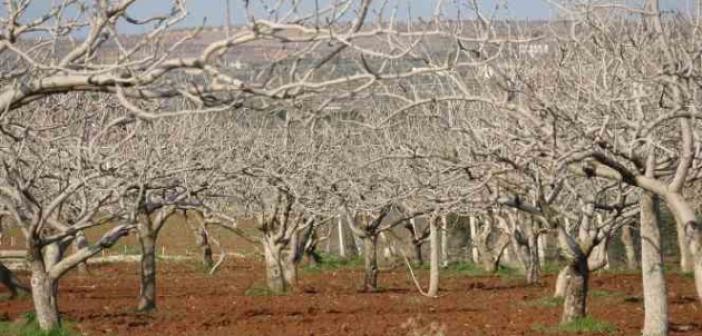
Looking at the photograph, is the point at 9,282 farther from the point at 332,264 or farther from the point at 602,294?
the point at 332,264

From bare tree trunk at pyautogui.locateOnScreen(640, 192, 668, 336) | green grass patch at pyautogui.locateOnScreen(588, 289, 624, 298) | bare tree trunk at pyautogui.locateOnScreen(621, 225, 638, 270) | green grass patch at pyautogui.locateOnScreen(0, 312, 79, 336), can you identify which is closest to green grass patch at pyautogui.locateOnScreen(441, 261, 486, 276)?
bare tree trunk at pyautogui.locateOnScreen(621, 225, 638, 270)

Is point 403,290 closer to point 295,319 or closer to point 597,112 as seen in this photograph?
point 295,319

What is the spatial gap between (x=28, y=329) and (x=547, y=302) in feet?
36.0

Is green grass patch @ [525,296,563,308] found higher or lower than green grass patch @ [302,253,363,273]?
lower

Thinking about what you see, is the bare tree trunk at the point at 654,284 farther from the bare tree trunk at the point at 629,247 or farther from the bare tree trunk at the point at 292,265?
the bare tree trunk at the point at 629,247

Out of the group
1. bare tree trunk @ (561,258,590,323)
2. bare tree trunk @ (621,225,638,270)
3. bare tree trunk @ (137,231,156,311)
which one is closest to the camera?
bare tree trunk @ (561,258,590,323)

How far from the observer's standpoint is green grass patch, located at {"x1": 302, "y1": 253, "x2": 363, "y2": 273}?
42500 millimetres

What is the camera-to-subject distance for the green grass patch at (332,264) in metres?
42.5

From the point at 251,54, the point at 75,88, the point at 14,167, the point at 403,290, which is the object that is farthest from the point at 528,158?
the point at 403,290

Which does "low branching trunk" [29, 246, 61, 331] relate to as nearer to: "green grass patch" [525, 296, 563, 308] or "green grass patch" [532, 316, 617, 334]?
"green grass patch" [532, 316, 617, 334]

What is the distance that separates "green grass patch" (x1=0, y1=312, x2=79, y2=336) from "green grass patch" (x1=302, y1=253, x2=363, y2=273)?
22.4m

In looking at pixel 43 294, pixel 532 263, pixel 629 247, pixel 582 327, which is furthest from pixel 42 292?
pixel 629 247

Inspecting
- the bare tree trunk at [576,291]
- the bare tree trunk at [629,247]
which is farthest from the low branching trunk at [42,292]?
the bare tree trunk at [629,247]

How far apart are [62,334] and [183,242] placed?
150 ft
